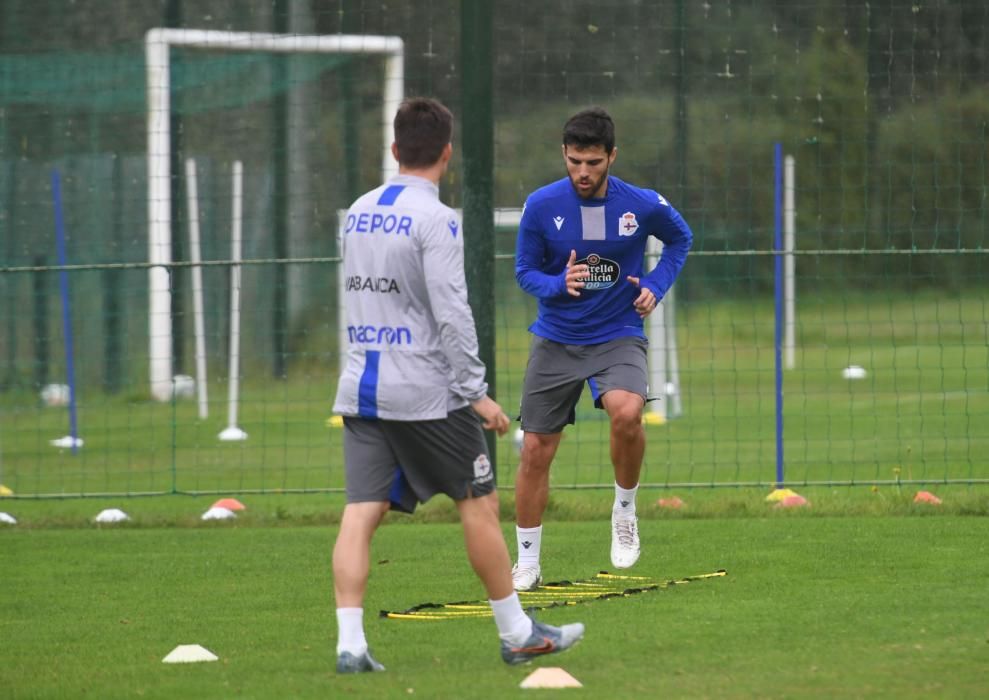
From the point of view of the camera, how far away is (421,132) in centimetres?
536

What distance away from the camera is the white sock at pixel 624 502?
7.52 m

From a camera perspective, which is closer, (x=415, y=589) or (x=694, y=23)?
(x=415, y=589)

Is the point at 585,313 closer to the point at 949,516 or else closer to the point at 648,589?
the point at 648,589

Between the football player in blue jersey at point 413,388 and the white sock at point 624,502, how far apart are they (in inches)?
80.9

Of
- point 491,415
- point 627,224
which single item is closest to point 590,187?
point 627,224

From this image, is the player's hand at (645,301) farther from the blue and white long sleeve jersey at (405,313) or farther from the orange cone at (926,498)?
the orange cone at (926,498)

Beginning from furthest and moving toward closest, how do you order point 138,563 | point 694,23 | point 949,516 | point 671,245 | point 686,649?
point 694,23 → point 949,516 → point 138,563 → point 671,245 → point 686,649

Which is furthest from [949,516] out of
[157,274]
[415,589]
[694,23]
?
[157,274]

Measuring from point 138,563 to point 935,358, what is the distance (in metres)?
14.9

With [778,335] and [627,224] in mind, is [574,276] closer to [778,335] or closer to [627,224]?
[627,224]

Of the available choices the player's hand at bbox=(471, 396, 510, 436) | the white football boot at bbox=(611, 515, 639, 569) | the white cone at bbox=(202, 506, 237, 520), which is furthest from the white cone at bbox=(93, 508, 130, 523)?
the player's hand at bbox=(471, 396, 510, 436)

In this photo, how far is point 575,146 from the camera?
710cm

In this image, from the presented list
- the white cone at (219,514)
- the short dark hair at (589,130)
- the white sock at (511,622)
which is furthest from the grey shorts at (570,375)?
the white cone at (219,514)

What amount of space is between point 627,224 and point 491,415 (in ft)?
7.67
